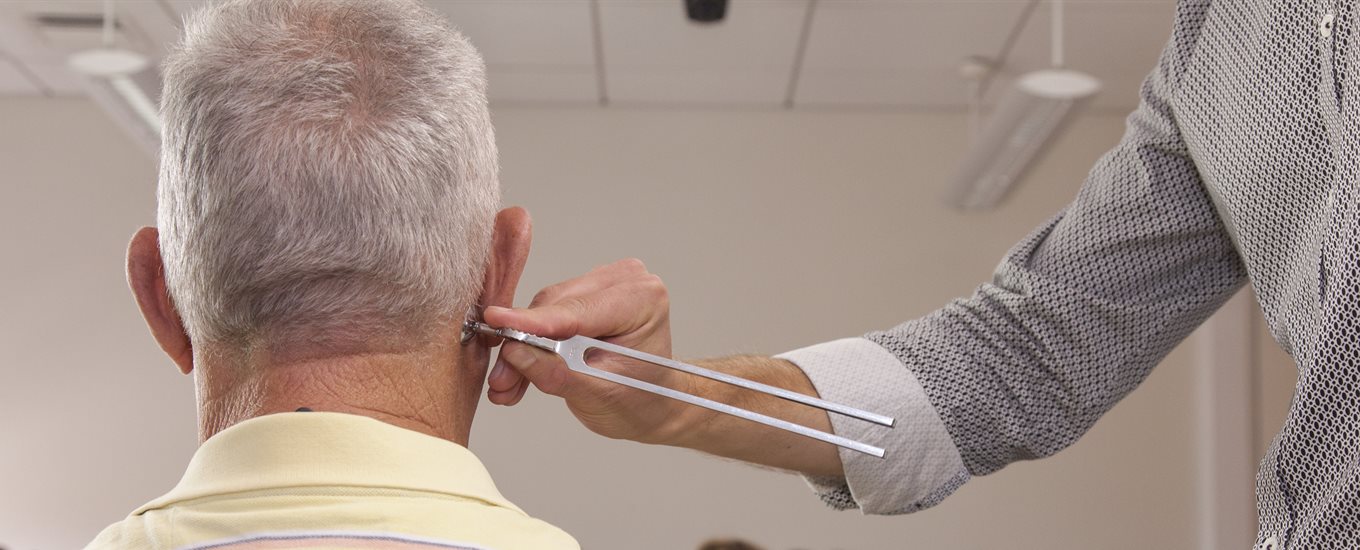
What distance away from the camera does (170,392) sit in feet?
16.8

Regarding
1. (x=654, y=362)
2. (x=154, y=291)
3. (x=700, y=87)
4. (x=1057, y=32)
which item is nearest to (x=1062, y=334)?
(x=654, y=362)

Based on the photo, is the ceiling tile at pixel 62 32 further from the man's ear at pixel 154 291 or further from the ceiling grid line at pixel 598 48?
the man's ear at pixel 154 291

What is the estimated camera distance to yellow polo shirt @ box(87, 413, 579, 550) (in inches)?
27.8

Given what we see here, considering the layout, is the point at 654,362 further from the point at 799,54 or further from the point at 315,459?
the point at 799,54

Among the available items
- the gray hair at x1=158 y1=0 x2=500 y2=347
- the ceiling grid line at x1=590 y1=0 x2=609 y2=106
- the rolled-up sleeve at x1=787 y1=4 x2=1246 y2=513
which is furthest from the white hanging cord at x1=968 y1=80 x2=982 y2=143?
the gray hair at x1=158 y1=0 x2=500 y2=347

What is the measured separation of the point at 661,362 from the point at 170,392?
4.79m

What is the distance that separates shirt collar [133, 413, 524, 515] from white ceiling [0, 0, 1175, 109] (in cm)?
347

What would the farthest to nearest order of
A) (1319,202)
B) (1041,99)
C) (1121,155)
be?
1. (1041,99)
2. (1121,155)
3. (1319,202)

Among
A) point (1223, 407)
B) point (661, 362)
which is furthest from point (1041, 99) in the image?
point (661, 362)

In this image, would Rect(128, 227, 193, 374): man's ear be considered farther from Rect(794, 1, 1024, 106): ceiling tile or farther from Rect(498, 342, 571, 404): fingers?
Rect(794, 1, 1024, 106): ceiling tile

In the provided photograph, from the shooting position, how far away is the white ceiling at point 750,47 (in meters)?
4.20

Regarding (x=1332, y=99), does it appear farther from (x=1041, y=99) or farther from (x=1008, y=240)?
→ (x=1008, y=240)

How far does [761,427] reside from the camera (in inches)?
45.6

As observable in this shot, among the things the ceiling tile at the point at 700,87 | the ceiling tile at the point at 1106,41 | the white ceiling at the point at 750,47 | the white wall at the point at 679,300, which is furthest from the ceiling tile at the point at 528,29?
the ceiling tile at the point at 1106,41
